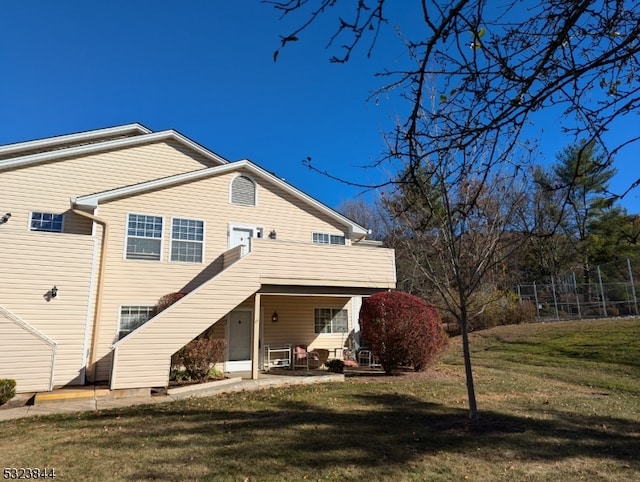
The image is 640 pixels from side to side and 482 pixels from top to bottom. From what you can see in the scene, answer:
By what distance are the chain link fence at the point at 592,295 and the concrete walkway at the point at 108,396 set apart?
1729cm

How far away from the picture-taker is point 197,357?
1157cm

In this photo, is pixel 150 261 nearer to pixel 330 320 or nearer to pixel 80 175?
pixel 80 175

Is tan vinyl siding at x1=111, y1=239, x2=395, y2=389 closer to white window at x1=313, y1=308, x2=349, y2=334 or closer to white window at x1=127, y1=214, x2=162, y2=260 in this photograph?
white window at x1=313, y1=308, x2=349, y2=334

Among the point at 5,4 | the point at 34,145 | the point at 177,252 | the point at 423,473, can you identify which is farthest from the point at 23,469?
the point at 34,145

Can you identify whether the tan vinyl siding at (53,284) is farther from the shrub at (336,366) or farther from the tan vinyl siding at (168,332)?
the shrub at (336,366)

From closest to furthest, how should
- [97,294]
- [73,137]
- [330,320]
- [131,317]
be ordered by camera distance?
[97,294] → [131,317] → [73,137] → [330,320]

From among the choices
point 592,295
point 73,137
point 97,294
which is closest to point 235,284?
point 97,294

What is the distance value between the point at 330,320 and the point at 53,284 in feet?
31.3

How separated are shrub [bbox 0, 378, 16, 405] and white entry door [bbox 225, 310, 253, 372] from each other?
5.94 m

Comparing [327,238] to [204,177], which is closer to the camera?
[204,177]

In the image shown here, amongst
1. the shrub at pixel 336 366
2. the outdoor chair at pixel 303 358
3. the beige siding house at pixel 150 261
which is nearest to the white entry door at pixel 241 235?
the beige siding house at pixel 150 261

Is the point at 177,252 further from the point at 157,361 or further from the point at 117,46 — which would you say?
the point at 117,46

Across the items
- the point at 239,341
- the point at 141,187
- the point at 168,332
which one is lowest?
the point at 239,341

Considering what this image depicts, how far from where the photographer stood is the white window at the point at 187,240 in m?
13.5
